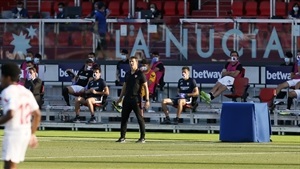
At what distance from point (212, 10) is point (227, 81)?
6.62m

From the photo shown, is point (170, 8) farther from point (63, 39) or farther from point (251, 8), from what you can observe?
point (63, 39)

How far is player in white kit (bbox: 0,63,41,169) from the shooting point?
13.4 metres

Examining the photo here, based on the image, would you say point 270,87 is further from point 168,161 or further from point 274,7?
point 168,161

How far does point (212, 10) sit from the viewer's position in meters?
39.4

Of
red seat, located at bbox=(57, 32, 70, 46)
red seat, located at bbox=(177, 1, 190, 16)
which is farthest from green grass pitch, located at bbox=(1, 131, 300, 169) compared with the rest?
red seat, located at bbox=(177, 1, 190, 16)

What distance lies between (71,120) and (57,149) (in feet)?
32.4

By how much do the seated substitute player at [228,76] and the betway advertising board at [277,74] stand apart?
1176 mm

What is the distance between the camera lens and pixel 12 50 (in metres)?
37.2

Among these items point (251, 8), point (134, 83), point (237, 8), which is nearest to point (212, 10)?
point (237, 8)

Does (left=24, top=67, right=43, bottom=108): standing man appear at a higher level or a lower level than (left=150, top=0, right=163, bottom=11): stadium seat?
lower

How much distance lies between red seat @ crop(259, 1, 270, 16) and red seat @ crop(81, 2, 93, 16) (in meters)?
6.13

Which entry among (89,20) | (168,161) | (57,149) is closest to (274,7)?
(89,20)

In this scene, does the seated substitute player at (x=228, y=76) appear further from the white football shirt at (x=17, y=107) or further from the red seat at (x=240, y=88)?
the white football shirt at (x=17, y=107)

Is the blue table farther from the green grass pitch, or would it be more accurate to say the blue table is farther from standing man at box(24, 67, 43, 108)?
standing man at box(24, 67, 43, 108)
